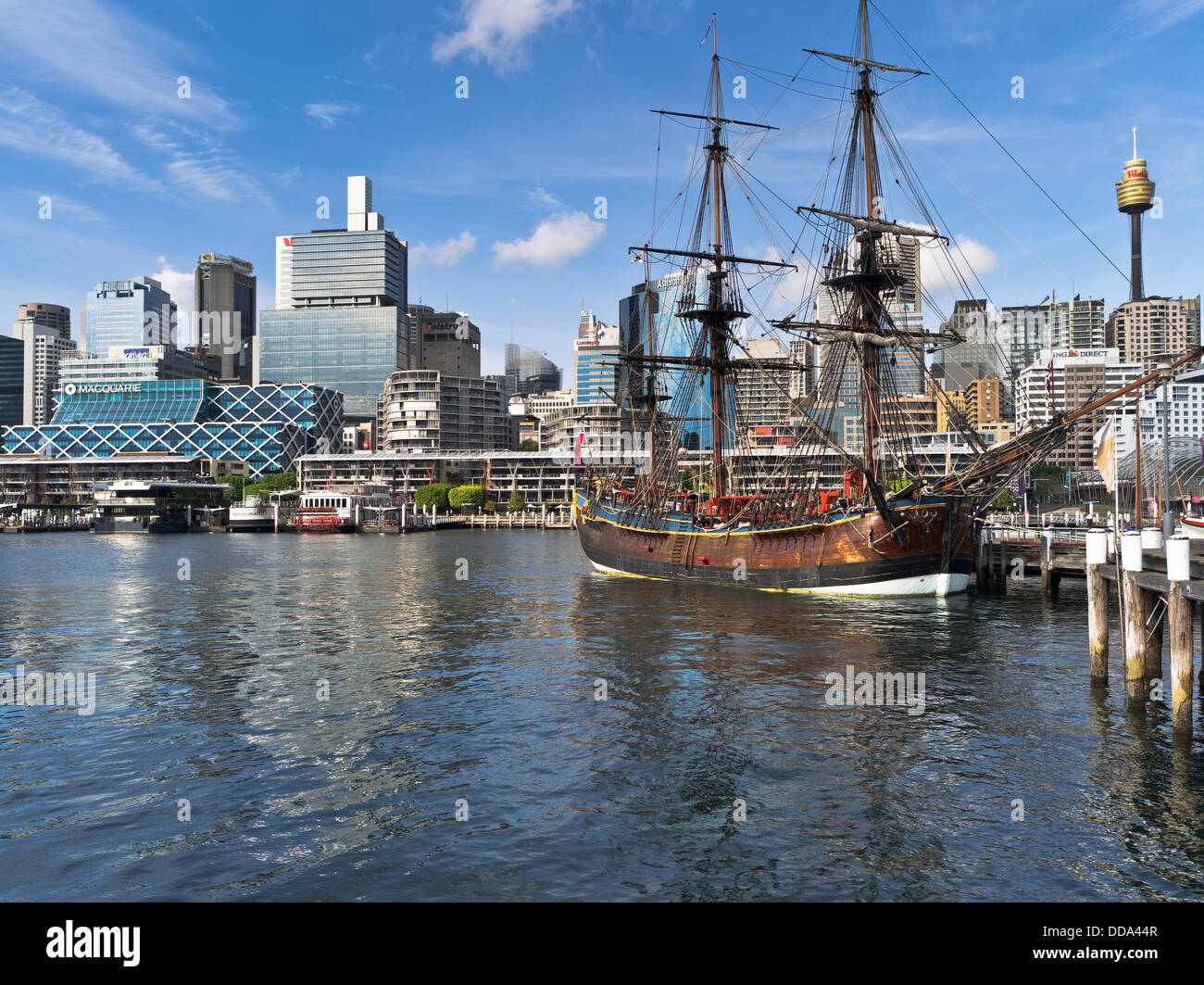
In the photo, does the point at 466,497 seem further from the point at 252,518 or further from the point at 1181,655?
the point at 1181,655

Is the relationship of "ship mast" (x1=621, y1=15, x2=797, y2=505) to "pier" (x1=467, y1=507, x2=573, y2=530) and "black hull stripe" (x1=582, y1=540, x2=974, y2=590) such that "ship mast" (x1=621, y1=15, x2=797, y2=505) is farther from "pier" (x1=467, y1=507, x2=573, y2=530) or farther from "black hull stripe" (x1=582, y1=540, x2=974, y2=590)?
"pier" (x1=467, y1=507, x2=573, y2=530)

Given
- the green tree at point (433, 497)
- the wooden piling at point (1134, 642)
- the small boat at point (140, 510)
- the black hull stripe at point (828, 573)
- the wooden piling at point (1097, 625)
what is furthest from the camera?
the green tree at point (433, 497)

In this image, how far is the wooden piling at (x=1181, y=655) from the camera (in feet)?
60.6

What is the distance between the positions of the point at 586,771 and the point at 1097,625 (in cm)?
1573

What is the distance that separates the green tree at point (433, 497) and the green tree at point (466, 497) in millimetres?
1511

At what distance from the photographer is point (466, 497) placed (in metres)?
194

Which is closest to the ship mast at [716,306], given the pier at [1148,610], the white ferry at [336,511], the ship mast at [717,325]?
the ship mast at [717,325]

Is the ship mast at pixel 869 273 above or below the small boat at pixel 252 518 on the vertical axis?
above

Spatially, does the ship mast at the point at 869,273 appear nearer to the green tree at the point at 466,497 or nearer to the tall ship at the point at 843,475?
the tall ship at the point at 843,475

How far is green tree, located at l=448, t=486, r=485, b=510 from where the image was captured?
19375 centimetres

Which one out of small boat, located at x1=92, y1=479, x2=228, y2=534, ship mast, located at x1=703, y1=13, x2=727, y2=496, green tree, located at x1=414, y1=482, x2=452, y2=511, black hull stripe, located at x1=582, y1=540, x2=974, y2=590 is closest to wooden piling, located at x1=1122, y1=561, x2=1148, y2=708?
black hull stripe, located at x1=582, y1=540, x2=974, y2=590

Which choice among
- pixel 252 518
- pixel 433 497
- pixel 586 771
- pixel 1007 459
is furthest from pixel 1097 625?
pixel 433 497

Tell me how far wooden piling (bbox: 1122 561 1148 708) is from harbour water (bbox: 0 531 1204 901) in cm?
62
